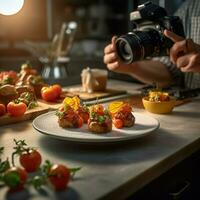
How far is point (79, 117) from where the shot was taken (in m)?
0.97

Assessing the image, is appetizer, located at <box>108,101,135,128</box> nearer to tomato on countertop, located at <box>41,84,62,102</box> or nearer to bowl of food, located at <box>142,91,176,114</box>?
bowl of food, located at <box>142,91,176,114</box>

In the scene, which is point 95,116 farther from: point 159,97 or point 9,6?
point 9,6

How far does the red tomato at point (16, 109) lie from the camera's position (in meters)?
1.12

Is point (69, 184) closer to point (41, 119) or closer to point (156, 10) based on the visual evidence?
point (41, 119)

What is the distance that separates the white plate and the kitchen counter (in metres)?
0.03

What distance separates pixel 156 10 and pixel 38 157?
0.79m

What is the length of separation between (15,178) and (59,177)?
74 mm

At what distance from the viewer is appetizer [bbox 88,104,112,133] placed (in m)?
0.91

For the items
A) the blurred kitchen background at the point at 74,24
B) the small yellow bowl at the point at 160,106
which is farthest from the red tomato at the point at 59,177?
the blurred kitchen background at the point at 74,24

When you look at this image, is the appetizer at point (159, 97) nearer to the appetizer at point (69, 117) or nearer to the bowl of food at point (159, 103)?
the bowl of food at point (159, 103)

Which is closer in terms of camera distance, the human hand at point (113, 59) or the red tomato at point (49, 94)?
the red tomato at point (49, 94)

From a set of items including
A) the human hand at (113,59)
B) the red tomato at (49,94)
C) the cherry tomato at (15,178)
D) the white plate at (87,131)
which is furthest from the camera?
the human hand at (113,59)

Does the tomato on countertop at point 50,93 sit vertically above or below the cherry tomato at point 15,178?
below

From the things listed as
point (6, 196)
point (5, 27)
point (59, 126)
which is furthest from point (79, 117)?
point (5, 27)
